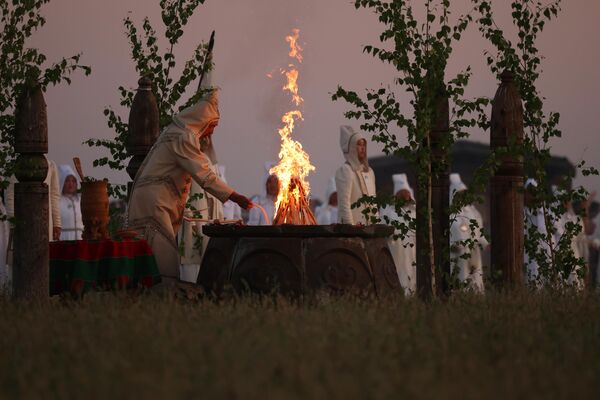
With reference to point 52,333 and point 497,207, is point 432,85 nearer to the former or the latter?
point 497,207

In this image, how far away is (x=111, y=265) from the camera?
10398 mm

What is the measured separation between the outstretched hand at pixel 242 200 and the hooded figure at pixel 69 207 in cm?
710

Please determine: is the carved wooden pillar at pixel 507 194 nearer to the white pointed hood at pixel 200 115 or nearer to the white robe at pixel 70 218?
the white pointed hood at pixel 200 115

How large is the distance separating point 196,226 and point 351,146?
2.68 metres

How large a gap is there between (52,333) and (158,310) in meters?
1.15

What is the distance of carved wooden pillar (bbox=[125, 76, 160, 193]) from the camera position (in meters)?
12.7

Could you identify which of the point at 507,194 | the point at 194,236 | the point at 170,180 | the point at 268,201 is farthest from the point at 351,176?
the point at 268,201

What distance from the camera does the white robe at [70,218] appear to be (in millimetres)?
17625

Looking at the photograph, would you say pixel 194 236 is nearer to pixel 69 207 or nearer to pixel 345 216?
pixel 345 216

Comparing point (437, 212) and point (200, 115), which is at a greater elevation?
point (200, 115)

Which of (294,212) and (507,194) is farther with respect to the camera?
(507,194)

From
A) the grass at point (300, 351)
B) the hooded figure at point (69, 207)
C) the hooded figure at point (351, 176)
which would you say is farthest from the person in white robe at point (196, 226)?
the grass at point (300, 351)

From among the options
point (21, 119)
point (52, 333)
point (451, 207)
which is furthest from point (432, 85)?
point (52, 333)

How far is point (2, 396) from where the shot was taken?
595 cm
